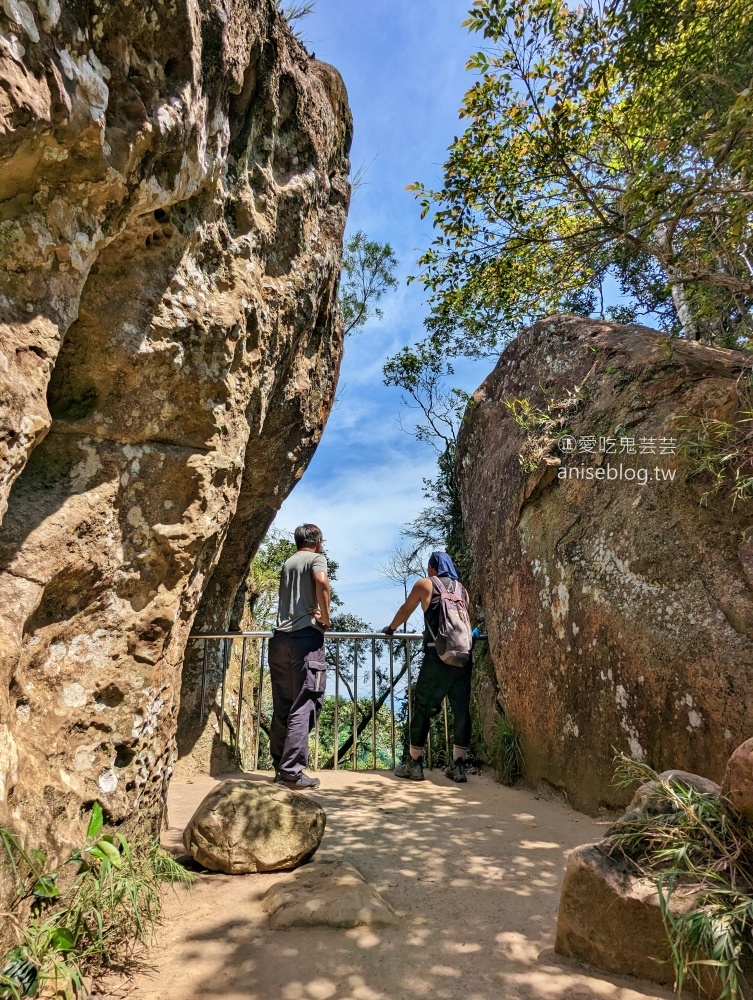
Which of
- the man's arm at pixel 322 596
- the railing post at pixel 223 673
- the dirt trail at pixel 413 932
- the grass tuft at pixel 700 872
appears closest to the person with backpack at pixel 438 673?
the man's arm at pixel 322 596

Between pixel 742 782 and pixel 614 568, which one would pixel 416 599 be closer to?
pixel 614 568

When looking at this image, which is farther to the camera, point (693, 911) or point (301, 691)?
point (301, 691)

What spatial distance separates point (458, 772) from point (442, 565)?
184 cm

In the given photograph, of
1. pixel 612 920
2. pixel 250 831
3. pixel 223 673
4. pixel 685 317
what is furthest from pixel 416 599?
pixel 685 317

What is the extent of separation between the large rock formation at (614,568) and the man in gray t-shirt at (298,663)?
1.85 m

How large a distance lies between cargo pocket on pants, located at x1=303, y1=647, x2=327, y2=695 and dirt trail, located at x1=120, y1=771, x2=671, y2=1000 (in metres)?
0.90

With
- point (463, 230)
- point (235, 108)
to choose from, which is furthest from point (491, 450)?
point (235, 108)

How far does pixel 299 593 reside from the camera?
4.56 metres

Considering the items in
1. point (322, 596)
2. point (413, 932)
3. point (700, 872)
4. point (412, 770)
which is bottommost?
point (413, 932)

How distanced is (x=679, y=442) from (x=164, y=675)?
3.91 metres

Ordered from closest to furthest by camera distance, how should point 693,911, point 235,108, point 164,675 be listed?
point 693,911 < point 164,675 < point 235,108

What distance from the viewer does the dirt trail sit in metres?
1.98

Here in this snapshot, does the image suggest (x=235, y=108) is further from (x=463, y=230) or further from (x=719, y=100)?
(x=719, y=100)

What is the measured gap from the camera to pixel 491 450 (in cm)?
656
